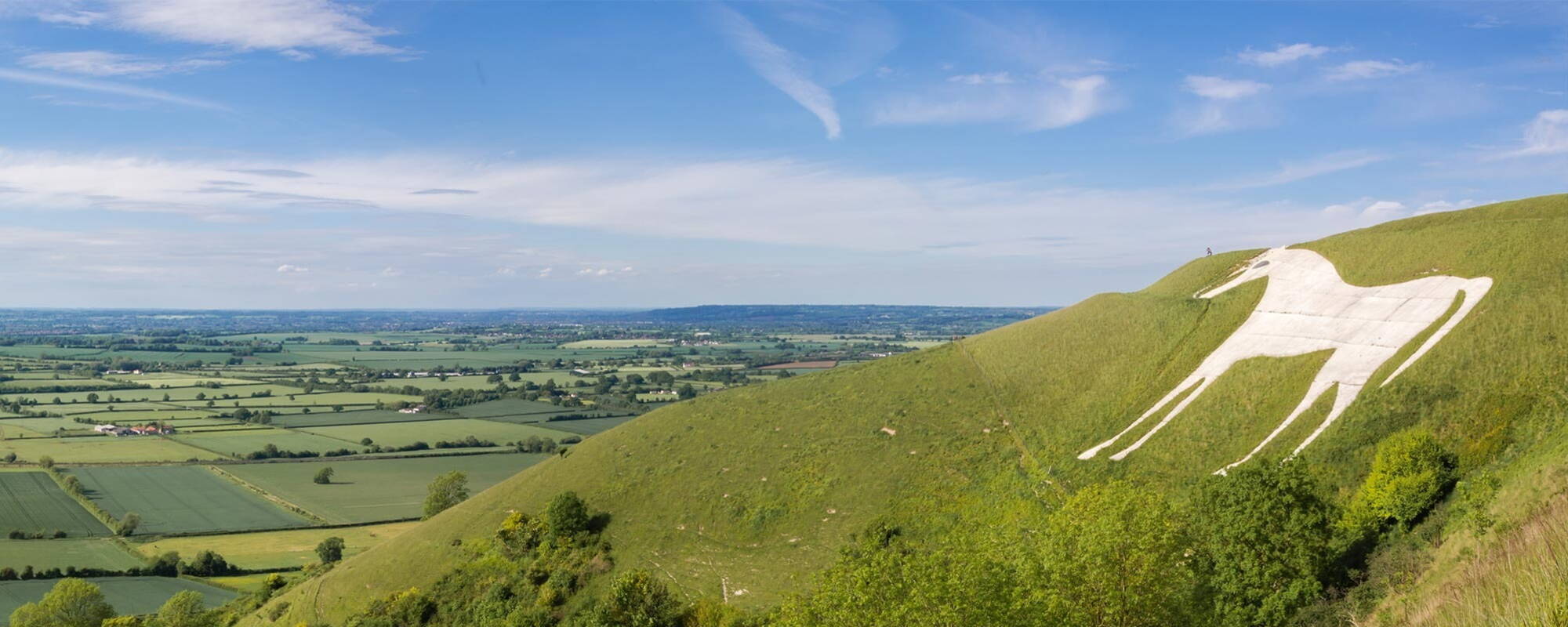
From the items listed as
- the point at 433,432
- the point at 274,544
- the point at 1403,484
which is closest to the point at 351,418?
the point at 433,432

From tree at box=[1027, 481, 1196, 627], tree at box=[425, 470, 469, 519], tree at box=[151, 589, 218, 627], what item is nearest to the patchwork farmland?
tree at box=[425, 470, 469, 519]

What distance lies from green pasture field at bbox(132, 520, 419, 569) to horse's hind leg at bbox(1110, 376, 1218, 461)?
72.9 m

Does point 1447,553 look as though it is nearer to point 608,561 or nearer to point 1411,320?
point 1411,320

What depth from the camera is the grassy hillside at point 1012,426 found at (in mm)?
47062

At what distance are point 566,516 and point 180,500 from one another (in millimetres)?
83733

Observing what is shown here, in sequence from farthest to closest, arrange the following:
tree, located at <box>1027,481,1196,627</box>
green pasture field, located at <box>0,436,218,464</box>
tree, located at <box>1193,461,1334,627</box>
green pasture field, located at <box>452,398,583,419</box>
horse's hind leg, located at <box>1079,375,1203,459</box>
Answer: green pasture field, located at <box>452,398,583,419</box> < green pasture field, located at <box>0,436,218,464</box> < horse's hind leg, located at <box>1079,375,1203,459</box> < tree, located at <box>1193,461,1334,627</box> < tree, located at <box>1027,481,1196,627</box>

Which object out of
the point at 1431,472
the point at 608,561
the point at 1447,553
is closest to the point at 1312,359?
the point at 1431,472

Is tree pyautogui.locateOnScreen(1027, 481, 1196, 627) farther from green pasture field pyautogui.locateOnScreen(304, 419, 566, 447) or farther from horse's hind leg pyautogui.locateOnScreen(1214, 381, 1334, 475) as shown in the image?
green pasture field pyautogui.locateOnScreen(304, 419, 566, 447)

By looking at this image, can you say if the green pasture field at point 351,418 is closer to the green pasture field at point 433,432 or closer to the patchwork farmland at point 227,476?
the patchwork farmland at point 227,476

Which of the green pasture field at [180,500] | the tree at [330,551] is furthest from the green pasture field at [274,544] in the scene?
the green pasture field at [180,500]

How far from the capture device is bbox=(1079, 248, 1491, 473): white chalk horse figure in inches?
2051

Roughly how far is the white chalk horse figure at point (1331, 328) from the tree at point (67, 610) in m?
82.8

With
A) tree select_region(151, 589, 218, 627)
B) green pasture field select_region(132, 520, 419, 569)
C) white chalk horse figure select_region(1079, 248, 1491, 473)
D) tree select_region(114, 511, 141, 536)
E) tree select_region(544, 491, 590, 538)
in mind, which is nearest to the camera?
white chalk horse figure select_region(1079, 248, 1491, 473)

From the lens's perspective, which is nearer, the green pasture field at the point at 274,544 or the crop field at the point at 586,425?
the green pasture field at the point at 274,544
